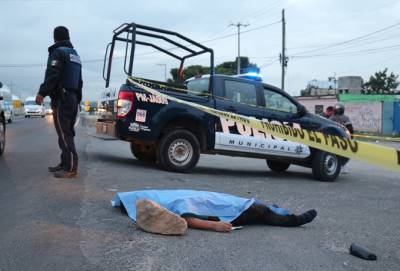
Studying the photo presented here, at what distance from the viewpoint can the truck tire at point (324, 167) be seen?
10.2m

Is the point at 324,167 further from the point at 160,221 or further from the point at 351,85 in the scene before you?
the point at 351,85

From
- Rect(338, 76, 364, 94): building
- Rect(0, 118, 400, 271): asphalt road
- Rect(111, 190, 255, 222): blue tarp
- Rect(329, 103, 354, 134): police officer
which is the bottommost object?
Rect(0, 118, 400, 271): asphalt road

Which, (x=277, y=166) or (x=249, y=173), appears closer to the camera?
(x=249, y=173)

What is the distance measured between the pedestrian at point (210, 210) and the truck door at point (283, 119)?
171 inches

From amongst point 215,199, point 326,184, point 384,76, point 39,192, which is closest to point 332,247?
point 215,199

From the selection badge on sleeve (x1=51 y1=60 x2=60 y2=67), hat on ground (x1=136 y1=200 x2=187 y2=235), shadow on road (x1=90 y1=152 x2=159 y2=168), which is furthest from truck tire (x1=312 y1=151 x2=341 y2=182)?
hat on ground (x1=136 y1=200 x2=187 y2=235)

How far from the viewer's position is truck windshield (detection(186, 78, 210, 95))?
9781mm

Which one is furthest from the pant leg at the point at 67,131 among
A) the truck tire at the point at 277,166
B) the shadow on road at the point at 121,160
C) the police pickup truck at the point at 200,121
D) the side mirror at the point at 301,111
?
the truck tire at the point at 277,166

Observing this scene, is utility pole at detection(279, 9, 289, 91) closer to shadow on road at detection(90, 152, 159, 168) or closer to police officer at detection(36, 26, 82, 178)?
shadow on road at detection(90, 152, 159, 168)

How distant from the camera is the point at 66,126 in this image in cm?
739

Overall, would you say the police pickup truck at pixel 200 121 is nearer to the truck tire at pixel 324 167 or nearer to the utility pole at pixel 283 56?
the truck tire at pixel 324 167

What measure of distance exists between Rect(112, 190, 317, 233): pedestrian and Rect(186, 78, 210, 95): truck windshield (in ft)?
14.1

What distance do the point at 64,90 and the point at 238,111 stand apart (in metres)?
3.58

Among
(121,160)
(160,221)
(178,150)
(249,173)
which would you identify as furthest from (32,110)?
(160,221)
